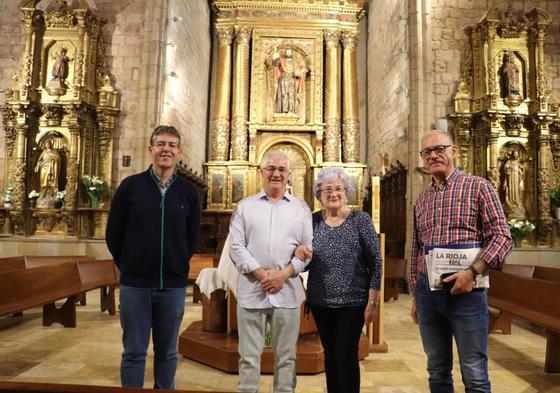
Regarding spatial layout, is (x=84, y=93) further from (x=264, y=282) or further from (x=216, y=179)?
(x=264, y=282)

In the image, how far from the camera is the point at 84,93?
927cm

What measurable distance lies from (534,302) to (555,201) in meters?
5.45

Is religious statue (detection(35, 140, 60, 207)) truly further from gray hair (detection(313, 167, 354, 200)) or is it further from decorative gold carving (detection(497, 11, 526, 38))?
decorative gold carving (detection(497, 11, 526, 38))

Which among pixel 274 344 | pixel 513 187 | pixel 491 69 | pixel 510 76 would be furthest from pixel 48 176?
pixel 510 76

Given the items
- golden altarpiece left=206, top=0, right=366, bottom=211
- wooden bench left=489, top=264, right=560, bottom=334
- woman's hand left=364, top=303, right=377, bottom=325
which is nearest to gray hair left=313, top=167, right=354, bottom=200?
woman's hand left=364, top=303, right=377, bottom=325

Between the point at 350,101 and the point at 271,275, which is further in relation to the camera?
the point at 350,101

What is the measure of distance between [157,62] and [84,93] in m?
1.64

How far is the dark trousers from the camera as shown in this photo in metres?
2.50

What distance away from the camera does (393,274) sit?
7.81 m

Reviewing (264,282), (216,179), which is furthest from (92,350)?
(216,179)

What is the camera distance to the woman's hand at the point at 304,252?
257 centimetres

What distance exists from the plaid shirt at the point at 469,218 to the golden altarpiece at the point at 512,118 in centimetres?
724

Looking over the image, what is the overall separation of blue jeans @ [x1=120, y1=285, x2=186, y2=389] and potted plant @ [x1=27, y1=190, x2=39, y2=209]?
758 centimetres

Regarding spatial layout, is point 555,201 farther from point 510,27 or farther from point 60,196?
point 60,196
